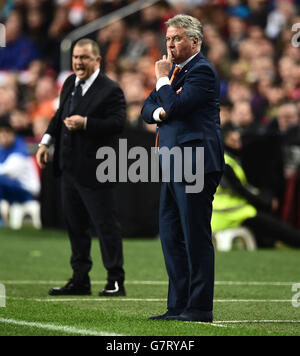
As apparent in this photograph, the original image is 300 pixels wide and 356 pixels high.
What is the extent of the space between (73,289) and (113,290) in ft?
1.15

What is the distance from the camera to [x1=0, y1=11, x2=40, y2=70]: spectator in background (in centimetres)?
2189

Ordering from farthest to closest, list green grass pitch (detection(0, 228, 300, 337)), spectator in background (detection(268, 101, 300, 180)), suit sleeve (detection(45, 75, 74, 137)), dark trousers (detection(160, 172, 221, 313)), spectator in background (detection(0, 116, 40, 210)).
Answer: spectator in background (detection(0, 116, 40, 210)), spectator in background (detection(268, 101, 300, 180)), suit sleeve (detection(45, 75, 74, 137)), dark trousers (detection(160, 172, 221, 313)), green grass pitch (detection(0, 228, 300, 337))

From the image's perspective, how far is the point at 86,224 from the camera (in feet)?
29.4

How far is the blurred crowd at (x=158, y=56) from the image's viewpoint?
1494cm

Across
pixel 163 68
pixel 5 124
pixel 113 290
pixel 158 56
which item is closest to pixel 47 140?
pixel 113 290

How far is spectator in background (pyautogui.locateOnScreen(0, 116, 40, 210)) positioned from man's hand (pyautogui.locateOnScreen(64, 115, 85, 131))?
777cm

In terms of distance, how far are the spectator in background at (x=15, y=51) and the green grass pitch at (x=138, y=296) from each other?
8330mm

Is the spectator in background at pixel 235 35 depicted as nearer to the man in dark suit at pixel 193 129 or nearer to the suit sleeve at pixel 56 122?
the suit sleeve at pixel 56 122

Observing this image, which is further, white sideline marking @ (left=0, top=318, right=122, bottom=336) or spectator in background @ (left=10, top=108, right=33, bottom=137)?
spectator in background @ (left=10, top=108, right=33, bottom=137)

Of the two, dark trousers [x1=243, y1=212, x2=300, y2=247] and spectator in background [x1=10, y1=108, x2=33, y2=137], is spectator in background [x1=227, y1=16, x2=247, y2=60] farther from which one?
dark trousers [x1=243, y1=212, x2=300, y2=247]

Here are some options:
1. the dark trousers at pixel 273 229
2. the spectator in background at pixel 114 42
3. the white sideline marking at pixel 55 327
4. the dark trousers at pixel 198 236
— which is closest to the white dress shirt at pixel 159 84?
the dark trousers at pixel 198 236

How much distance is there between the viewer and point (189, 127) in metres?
6.62

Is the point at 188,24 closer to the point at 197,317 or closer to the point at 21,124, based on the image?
the point at 197,317

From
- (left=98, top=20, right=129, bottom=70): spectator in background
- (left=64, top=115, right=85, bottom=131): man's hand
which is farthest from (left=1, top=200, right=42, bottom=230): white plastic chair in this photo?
(left=64, top=115, right=85, bottom=131): man's hand
